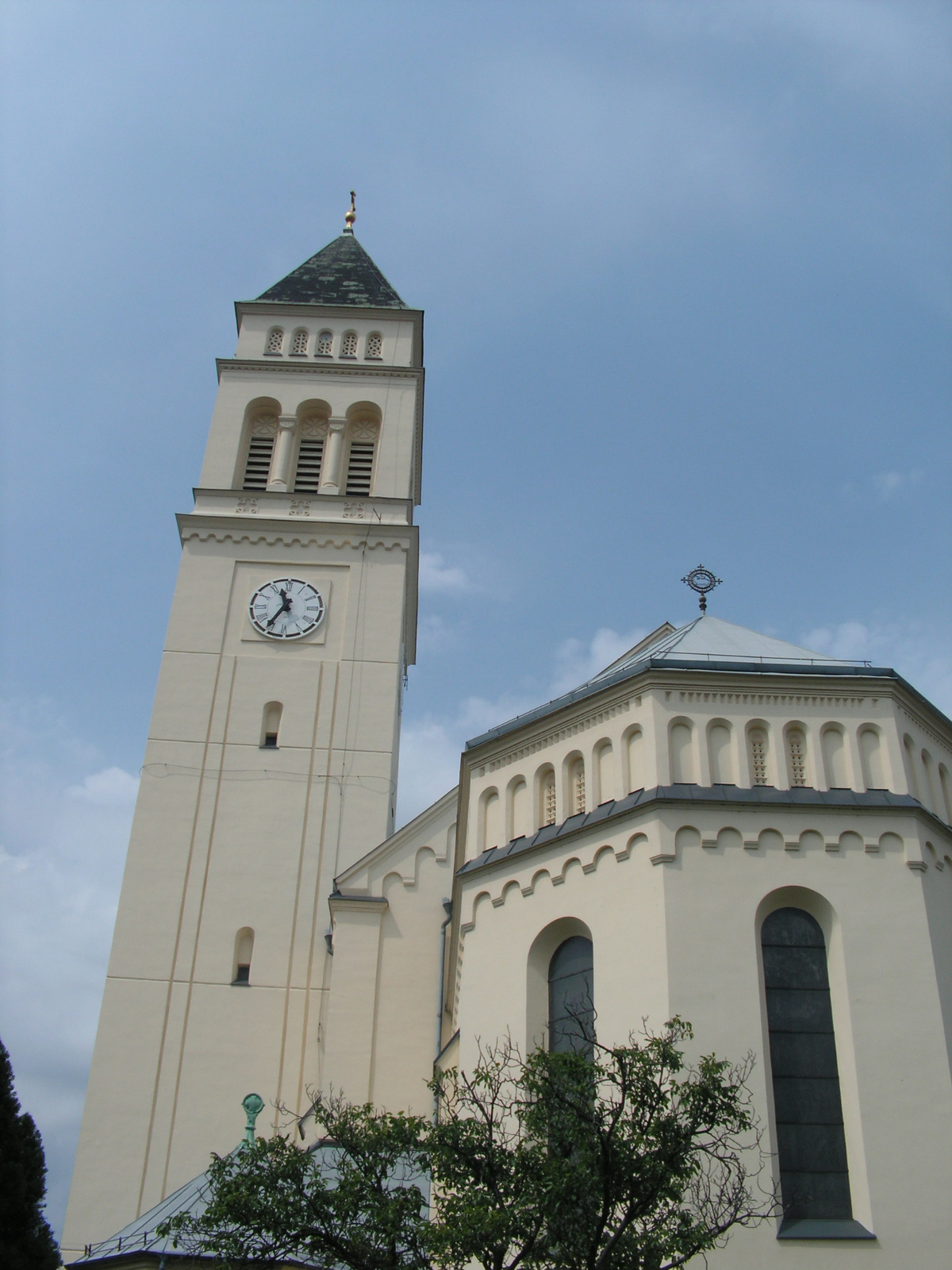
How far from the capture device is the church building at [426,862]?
48.5ft

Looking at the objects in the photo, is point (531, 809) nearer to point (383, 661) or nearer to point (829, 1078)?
point (829, 1078)

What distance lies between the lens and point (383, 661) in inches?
1215

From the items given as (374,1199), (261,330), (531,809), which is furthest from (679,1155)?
(261,330)

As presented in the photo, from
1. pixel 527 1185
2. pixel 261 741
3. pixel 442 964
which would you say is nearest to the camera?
pixel 527 1185

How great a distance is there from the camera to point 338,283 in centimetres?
4022

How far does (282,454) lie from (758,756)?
2136cm

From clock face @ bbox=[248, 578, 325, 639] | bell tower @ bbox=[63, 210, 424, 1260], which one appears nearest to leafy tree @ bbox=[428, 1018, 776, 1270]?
bell tower @ bbox=[63, 210, 424, 1260]

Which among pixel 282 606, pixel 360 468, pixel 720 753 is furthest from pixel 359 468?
pixel 720 753

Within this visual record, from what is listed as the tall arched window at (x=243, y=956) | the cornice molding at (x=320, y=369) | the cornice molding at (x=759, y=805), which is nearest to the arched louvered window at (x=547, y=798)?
the cornice molding at (x=759, y=805)

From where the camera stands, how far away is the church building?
14781 millimetres

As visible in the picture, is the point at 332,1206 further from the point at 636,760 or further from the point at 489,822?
the point at 489,822

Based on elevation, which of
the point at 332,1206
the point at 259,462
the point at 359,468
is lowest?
the point at 332,1206

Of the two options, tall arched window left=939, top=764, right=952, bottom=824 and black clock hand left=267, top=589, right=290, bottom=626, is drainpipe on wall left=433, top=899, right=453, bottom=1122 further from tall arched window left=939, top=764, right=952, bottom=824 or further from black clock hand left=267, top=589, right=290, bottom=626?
tall arched window left=939, top=764, right=952, bottom=824

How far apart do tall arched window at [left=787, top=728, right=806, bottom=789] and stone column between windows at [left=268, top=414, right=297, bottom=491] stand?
20.4m
